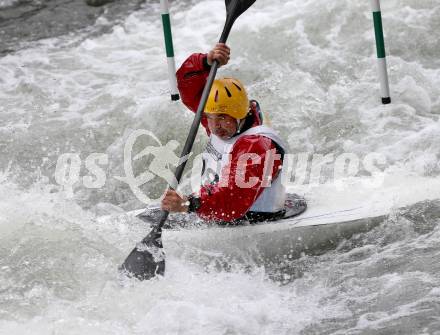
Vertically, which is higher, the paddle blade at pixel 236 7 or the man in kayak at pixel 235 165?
the paddle blade at pixel 236 7

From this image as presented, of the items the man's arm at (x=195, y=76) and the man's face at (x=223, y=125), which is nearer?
the man's face at (x=223, y=125)

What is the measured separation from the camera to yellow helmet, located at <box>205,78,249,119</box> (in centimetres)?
413

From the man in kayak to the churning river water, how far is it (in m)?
0.34

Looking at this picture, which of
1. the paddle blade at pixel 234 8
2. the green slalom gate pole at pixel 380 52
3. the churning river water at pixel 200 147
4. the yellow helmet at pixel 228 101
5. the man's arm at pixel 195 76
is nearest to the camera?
the churning river water at pixel 200 147

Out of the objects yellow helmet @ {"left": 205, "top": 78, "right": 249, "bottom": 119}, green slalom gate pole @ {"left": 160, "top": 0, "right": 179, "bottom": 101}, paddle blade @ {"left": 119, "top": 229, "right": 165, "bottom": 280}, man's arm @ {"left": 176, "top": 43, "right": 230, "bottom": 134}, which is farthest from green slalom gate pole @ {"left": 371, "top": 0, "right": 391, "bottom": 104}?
paddle blade @ {"left": 119, "top": 229, "right": 165, "bottom": 280}

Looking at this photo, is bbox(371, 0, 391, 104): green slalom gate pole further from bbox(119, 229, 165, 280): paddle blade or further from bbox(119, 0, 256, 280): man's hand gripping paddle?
bbox(119, 229, 165, 280): paddle blade

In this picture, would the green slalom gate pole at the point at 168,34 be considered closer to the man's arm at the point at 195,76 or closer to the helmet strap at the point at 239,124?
the man's arm at the point at 195,76

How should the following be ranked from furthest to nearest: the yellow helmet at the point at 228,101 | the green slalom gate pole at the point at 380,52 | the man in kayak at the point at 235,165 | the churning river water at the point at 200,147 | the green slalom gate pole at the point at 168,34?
the green slalom gate pole at the point at 168,34, the green slalom gate pole at the point at 380,52, the yellow helmet at the point at 228,101, the man in kayak at the point at 235,165, the churning river water at the point at 200,147

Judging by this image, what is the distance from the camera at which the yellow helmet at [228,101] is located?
13.5 ft

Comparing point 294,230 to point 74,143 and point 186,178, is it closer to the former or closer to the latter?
point 186,178

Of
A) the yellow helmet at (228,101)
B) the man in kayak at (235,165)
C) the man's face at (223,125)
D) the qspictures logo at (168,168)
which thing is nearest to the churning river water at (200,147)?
the qspictures logo at (168,168)

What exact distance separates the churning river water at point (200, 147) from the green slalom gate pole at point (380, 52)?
221 millimetres

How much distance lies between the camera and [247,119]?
4242mm

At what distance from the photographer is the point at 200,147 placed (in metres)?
6.24
